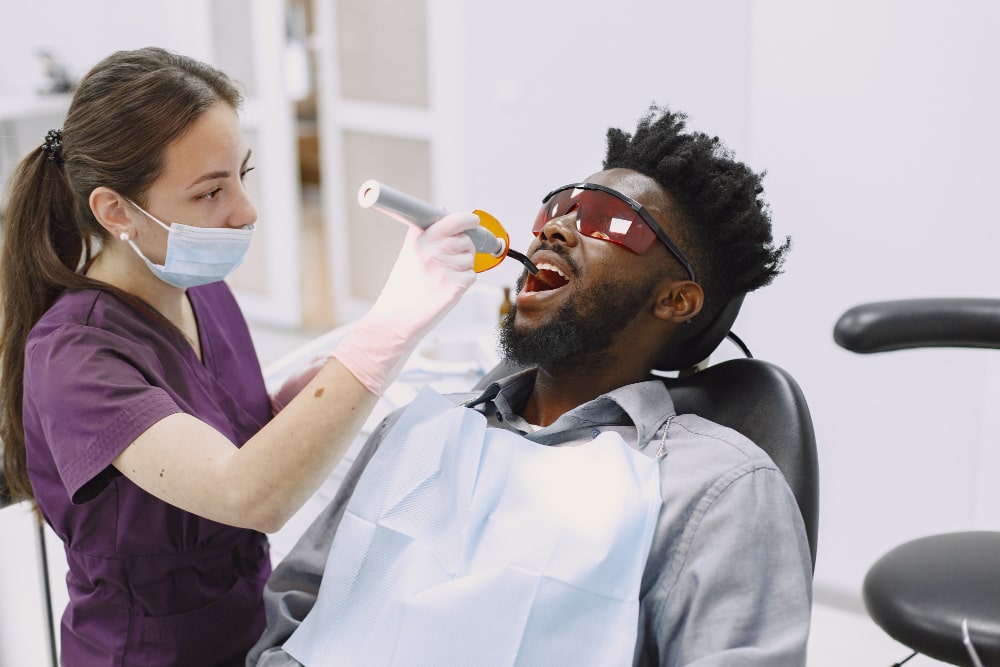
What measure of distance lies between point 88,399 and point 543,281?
0.60 m

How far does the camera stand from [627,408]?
123cm

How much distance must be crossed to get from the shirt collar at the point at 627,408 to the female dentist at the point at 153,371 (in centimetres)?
24

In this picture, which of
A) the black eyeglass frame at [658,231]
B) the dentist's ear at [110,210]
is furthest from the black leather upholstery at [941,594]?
the dentist's ear at [110,210]

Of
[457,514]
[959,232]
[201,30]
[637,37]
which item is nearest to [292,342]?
[201,30]

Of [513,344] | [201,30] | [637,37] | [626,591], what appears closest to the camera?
[626,591]

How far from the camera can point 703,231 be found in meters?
1.33

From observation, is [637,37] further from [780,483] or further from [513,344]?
[780,483]

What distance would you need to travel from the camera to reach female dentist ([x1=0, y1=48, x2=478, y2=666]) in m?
1.10

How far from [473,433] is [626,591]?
0.28m

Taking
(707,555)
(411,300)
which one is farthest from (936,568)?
(411,300)

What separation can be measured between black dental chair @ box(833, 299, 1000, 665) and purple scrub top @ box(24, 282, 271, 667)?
873mm

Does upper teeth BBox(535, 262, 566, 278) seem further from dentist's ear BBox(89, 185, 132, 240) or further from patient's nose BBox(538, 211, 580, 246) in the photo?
dentist's ear BBox(89, 185, 132, 240)

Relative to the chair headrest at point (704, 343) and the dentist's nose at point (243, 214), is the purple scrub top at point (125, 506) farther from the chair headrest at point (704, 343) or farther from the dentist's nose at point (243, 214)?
the chair headrest at point (704, 343)

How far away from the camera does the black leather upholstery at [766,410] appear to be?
1175 millimetres
